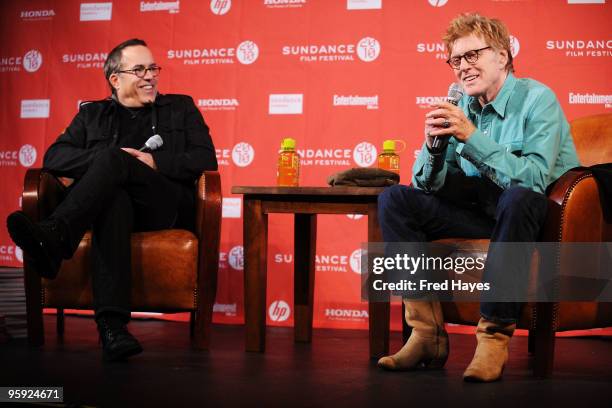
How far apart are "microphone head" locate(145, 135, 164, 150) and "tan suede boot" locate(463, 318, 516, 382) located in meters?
1.54

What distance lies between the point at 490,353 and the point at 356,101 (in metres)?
2.03

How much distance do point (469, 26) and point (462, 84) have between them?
0.19 metres

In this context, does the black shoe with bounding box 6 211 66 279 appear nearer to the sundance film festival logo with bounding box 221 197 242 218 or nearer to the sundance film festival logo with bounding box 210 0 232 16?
the sundance film festival logo with bounding box 221 197 242 218

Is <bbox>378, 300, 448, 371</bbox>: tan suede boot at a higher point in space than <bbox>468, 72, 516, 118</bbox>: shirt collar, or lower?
lower

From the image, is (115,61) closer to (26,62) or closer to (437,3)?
(26,62)

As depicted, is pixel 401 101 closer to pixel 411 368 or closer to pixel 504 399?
pixel 411 368

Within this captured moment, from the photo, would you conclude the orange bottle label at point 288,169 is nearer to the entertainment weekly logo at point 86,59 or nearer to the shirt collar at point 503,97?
the shirt collar at point 503,97

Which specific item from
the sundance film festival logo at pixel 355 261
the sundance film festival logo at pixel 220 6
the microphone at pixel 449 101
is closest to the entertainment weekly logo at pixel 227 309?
the sundance film festival logo at pixel 355 261

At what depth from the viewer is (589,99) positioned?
11.3ft

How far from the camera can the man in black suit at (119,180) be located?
215 centimetres

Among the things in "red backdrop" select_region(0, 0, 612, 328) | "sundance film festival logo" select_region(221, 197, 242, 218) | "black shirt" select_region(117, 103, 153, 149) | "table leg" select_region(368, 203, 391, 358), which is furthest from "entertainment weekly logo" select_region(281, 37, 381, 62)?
"table leg" select_region(368, 203, 391, 358)

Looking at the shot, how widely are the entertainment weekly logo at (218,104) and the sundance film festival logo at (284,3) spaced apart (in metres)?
0.57

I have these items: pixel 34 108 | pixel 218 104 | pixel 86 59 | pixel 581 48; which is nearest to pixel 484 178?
pixel 581 48

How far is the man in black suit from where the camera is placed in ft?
7.07
